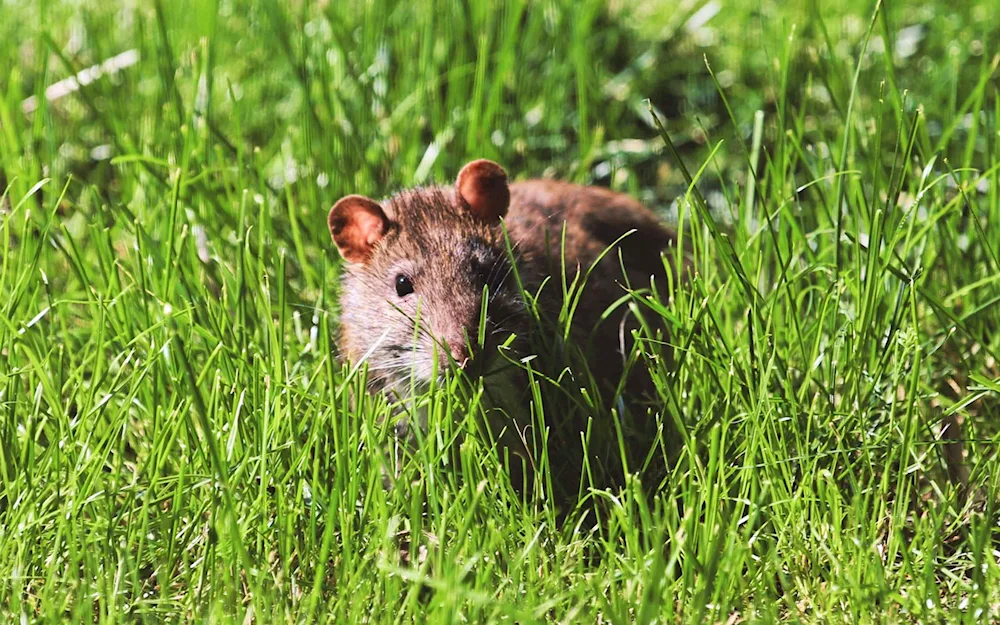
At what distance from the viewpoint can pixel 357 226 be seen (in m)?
4.06

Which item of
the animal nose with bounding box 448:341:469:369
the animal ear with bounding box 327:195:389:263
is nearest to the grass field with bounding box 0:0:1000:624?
the animal nose with bounding box 448:341:469:369

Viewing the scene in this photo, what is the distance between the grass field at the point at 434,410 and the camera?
311 cm

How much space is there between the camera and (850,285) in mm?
3666

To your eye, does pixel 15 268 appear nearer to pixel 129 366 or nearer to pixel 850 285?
pixel 129 366

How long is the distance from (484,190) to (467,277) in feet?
1.40

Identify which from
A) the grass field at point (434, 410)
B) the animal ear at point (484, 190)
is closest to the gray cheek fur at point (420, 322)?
the grass field at point (434, 410)

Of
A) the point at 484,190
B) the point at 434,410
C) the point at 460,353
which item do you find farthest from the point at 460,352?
the point at 484,190

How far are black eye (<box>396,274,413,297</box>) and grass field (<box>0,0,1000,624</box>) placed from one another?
1.17 feet

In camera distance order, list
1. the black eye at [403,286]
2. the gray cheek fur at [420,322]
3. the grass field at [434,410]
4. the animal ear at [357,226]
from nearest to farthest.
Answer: the grass field at [434,410], the gray cheek fur at [420,322], the black eye at [403,286], the animal ear at [357,226]

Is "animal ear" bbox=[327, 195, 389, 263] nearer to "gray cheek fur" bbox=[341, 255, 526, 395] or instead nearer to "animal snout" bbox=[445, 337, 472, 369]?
"gray cheek fur" bbox=[341, 255, 526, 395]

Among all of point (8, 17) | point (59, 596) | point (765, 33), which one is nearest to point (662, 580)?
point (59, 596)

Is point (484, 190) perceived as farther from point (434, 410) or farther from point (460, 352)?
point (434, 410)

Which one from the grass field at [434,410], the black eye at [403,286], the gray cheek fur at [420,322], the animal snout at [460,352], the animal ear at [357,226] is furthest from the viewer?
the animal ear at [357,226]

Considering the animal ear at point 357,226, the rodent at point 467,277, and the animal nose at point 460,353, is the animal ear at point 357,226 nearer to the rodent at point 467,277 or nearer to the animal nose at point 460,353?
the rodent at point 467,277
